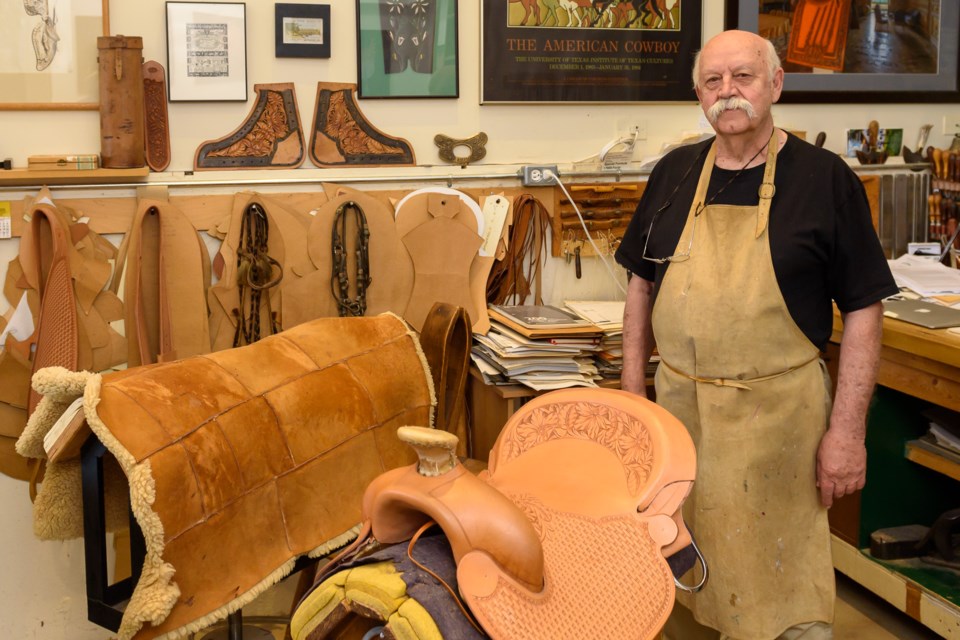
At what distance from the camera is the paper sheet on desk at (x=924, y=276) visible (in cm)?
329

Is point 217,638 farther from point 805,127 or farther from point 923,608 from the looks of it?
point 805,127

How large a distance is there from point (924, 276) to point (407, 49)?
1958mm

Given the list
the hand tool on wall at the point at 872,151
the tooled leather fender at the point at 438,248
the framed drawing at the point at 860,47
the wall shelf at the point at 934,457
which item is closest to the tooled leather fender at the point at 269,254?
the tooled leather fender at the point at 438,248

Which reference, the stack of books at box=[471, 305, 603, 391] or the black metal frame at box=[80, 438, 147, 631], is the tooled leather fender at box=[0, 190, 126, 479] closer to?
the black metal frame at box=[80, 438, 147, 631]

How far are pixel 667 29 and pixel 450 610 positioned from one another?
107 inches

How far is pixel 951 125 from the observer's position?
392 cm

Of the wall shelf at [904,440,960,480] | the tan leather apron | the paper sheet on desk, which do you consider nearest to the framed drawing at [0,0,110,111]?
the tan leather apron

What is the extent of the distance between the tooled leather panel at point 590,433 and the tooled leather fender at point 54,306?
1589mm

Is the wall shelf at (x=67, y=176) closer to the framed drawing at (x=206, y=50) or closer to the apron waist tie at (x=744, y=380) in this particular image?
the framed drawing at (x=206, y=50)

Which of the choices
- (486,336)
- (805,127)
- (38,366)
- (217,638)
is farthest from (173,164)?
(805,127)

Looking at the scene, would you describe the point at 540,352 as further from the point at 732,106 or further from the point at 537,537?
the point at 537,537

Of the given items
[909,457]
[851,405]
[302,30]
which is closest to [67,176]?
[302,30]

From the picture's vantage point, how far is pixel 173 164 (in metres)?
3.08

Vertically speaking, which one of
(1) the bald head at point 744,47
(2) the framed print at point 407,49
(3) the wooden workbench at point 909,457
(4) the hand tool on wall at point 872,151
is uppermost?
(2) the framed print at point 407,49
